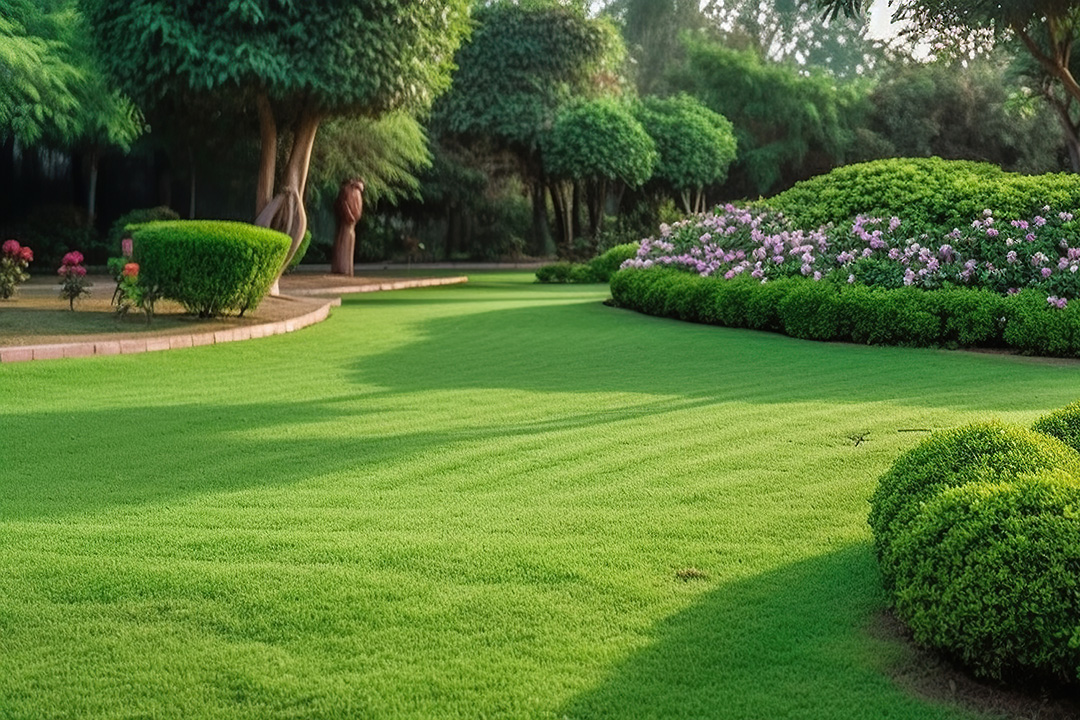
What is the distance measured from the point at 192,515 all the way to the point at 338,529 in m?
0.66

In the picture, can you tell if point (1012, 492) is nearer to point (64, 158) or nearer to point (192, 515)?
point (192, 515)

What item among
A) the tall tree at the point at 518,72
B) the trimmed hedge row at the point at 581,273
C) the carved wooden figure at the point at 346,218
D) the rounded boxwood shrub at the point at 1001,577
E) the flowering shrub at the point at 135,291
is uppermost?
the tall tree at the point at 518,72

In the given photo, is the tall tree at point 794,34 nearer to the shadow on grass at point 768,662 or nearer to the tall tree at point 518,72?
the tall tree at point 518,72

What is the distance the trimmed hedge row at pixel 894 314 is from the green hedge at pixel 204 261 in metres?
5.15

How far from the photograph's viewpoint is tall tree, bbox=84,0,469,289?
14023 millimetres

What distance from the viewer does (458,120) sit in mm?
29578

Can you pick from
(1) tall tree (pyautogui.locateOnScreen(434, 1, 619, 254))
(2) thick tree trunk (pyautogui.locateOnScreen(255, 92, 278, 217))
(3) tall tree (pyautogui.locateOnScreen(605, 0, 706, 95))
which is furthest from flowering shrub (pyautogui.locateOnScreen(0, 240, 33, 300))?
(3) tall tree (pyautogui.locateOnScreen(605, 0, 706, 95))

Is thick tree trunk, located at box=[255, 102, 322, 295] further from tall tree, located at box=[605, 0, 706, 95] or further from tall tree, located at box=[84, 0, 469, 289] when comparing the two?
tall tree, located at box=[605, 0, 706, 95]

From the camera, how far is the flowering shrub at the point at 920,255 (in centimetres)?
1160

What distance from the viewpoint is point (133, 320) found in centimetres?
1198

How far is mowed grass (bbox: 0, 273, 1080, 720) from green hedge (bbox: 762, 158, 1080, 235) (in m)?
4.72

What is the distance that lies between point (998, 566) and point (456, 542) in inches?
79.7

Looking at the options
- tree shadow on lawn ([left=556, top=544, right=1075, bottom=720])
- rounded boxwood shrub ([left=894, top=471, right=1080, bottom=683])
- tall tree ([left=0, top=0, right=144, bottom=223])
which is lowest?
tree shadow on lawn ([left=556, top=544, right=1075, bottom=720])

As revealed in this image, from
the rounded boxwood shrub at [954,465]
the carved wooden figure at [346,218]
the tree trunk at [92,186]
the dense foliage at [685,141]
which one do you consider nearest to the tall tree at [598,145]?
the dense foliage at [685,141]
